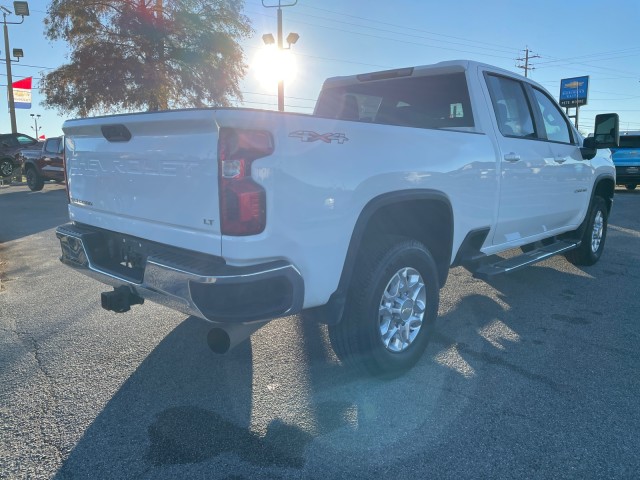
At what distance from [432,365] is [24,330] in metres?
3.38

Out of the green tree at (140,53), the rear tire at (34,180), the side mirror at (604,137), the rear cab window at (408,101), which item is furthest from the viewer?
the green tree at (140,53)

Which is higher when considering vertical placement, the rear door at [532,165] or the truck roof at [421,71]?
the truck roof at [421,71]

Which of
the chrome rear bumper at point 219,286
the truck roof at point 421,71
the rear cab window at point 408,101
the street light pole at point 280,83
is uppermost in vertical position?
the street light pole at point 280,83

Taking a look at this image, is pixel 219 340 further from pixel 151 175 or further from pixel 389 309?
pixel 389 309

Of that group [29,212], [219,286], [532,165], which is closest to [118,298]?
[219,286]

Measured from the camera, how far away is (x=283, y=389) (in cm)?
316

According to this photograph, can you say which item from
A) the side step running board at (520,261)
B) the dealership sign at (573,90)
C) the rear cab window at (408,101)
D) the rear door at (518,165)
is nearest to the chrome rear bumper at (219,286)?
the rear cab window at (408,101)

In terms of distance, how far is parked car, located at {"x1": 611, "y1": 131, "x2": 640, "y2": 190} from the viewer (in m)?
16.1

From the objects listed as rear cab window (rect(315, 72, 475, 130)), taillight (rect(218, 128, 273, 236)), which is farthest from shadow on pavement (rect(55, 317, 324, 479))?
rear cab window (rect(315, 72, 475, 130))

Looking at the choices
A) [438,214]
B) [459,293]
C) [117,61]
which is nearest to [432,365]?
[438,214]

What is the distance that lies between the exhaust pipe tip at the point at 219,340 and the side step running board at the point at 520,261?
2.31m

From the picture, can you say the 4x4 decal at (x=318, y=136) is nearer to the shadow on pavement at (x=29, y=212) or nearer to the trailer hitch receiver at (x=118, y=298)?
the trailer hitch receiver at (x=118, y=298)

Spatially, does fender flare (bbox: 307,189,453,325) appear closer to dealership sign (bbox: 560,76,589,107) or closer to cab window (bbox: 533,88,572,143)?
cab window (bbox: 533,88,572,143)

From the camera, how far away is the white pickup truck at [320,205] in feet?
7.86
